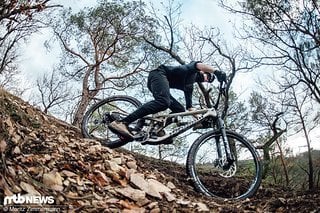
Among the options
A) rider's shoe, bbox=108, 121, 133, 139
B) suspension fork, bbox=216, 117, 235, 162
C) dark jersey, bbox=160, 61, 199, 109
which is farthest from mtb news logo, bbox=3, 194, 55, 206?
dark jersey, bbox=160, 61, 199, 109

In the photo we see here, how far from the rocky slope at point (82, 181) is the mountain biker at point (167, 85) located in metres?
0.46

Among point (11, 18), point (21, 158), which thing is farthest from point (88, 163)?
point (11, 18)

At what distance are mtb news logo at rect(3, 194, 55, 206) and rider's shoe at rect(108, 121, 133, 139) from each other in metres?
1.86

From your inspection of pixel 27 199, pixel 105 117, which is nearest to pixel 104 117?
pixel 105 117

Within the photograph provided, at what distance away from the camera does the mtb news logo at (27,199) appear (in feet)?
10.6

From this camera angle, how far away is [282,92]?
52.0 ft

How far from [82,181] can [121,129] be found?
126cm

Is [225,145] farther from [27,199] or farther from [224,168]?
[27,199]

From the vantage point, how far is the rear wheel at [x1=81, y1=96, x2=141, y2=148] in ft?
19.4

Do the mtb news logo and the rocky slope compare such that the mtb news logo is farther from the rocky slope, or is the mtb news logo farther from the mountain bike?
the mountain bike

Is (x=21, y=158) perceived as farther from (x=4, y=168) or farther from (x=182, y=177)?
(x=182, y=177)

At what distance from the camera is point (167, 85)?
5352 mm

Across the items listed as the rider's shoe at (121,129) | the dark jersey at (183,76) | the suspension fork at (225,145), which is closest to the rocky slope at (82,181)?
the rider's shoe at (121,129)

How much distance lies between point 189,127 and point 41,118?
93.6 inches
